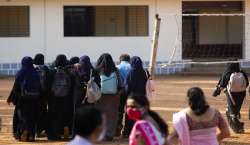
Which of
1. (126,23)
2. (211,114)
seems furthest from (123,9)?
(211,114)

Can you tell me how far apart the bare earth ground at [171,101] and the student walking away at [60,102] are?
1.14 feet

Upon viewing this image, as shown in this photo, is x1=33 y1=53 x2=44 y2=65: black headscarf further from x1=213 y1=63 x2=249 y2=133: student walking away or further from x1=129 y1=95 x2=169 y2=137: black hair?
x1=129 y1=95 x2=169 y2=137: black hair

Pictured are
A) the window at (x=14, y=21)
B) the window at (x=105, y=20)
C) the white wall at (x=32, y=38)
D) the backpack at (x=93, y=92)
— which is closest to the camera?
the backpack at (x=93, y=92)

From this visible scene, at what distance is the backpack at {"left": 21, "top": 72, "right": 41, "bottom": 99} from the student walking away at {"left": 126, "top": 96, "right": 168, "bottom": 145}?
6.56 metres

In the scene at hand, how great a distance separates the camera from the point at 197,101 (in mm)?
6898

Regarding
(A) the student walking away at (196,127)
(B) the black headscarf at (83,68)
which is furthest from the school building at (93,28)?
(A) the student walking away at (196,127)

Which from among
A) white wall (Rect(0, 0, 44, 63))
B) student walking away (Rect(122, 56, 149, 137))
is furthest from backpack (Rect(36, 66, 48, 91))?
white wall (Rect(0, 0, 44, 63))

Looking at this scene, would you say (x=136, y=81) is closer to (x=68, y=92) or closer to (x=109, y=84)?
(x=109, y=84)

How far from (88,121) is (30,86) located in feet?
25.1

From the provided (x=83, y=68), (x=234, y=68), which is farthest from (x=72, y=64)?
(x=234, y=68)

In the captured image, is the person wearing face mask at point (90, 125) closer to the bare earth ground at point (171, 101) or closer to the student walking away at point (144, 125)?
the student walking away at point (144, 125)

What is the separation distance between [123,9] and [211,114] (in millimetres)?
23571

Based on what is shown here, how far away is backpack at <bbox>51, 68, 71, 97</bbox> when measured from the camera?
12867 mm

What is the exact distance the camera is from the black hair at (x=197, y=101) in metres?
6.87
